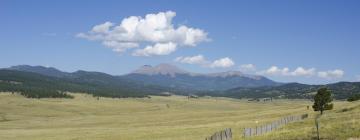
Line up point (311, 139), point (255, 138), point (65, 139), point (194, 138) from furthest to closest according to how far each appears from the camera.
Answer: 1. point (65, 139)
2. point (194, 138)
3. point (255, 138)
4. point (311, 139)

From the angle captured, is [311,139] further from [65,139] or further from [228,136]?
[65,139]

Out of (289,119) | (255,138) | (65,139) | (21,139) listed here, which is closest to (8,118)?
(21,139)

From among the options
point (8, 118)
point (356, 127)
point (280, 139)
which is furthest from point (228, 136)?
point (8, 118)

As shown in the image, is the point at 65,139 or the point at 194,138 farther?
the point at 65,139

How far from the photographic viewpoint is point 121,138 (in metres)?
70.7

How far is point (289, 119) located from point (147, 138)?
19980mm

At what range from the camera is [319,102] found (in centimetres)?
9238

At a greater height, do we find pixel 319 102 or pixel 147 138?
pixel 319 102

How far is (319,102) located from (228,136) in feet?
205

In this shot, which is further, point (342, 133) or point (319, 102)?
point (319, 102)

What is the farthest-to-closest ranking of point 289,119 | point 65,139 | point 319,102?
point 319,102, point 65,139, point 289,119

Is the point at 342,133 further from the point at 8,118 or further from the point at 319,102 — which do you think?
the point at 8,118

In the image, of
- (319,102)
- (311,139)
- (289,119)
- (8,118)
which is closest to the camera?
(311,139)

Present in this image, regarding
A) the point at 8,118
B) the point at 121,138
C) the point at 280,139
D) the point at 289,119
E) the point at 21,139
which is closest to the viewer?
the point at 280,139
